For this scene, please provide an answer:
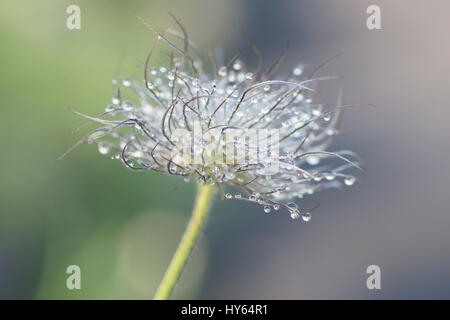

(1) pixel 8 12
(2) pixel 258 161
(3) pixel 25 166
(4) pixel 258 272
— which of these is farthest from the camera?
(4) pixel 258 272

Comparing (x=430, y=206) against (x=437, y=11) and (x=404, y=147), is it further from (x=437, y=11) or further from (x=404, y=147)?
(x=437, y=11)

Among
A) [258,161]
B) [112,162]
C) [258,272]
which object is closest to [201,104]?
[258,161]

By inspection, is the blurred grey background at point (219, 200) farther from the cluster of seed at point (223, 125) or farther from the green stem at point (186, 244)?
the green stem at point (186, 244)

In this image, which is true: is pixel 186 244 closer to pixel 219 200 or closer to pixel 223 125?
pixel 223 125

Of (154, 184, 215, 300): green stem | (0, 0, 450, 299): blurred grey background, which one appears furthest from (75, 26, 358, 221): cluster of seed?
(0, 0, 450, 299): blurred grey background

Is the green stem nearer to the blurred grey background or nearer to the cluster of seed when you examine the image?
the cluster of seed

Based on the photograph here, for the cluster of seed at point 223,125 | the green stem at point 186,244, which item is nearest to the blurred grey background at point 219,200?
the cluster of seed at point 223,125
